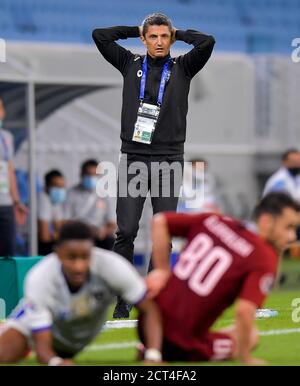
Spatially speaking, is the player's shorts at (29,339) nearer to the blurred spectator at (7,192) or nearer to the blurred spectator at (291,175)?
the blurred spectator at (7,192)

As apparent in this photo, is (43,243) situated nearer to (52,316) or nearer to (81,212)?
(81,212)

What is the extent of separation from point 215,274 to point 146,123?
3091mm

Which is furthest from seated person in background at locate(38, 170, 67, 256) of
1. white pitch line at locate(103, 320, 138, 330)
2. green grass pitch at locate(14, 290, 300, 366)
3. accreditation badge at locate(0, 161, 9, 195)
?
white pitch line at locate(103, 320, 138, 330)

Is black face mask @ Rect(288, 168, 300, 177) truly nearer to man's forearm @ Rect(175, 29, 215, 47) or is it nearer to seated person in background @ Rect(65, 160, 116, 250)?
seated person in background @ Rect(65, 160, 116, 250)

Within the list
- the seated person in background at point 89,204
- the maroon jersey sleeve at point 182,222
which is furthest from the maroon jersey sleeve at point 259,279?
the seated person in background at point 89,204

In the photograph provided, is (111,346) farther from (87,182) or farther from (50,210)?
(87,182)

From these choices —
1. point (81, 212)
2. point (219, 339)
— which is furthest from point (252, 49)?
point (219, 339)

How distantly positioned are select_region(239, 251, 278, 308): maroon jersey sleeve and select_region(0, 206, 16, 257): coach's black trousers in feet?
23.3

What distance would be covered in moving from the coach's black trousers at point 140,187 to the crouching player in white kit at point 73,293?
2.80 meters

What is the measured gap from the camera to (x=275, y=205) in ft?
21.9

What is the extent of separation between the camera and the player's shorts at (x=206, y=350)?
22.3ft

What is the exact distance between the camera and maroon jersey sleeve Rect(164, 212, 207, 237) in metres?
6.79

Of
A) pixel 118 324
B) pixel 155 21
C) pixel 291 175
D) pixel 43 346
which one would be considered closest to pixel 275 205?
pixel 43 346

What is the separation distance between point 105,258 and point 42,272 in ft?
1.04
